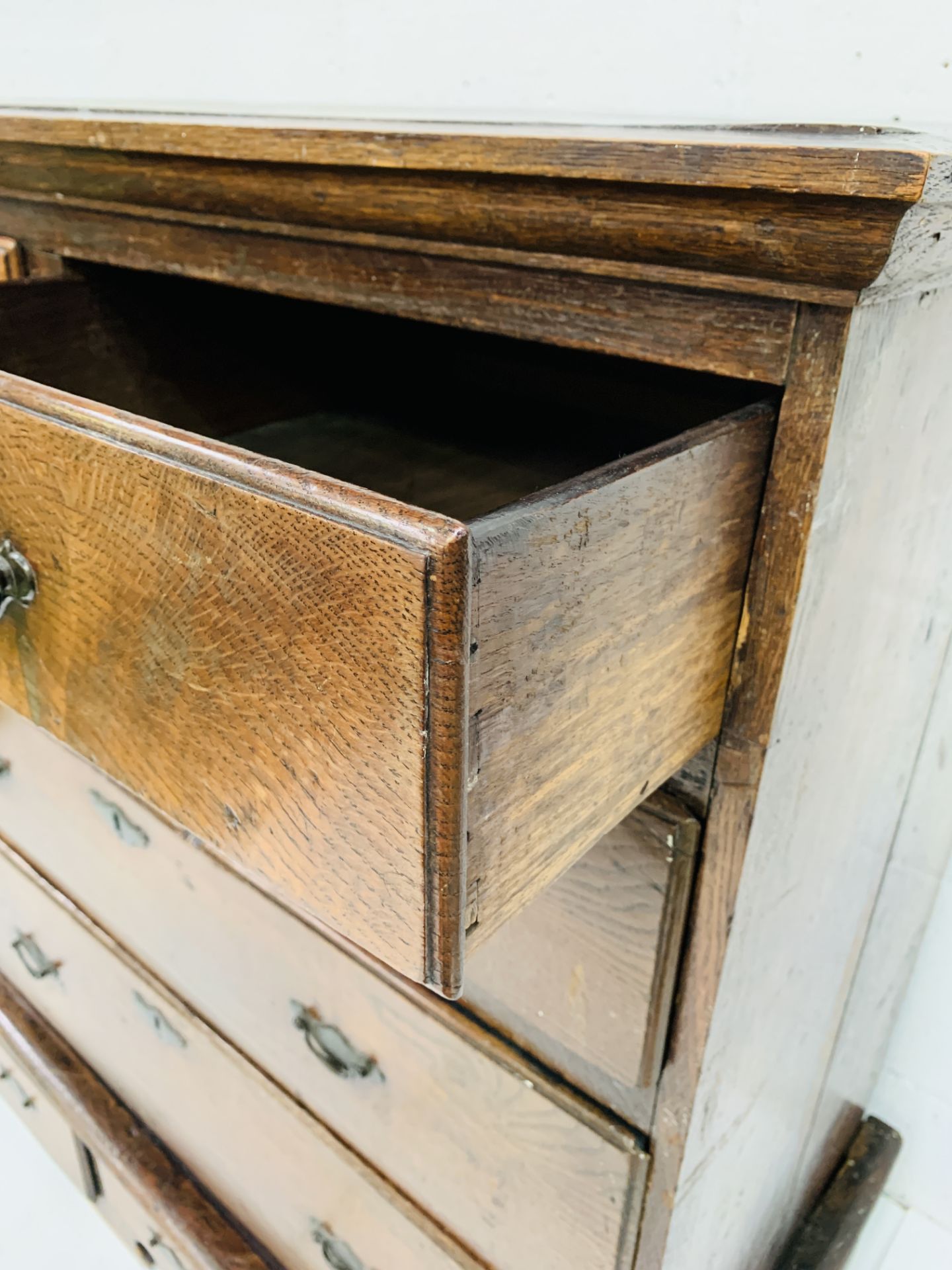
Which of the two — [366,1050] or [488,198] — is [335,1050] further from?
[488,198]

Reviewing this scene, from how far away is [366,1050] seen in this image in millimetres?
656

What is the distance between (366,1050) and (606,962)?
0.23 metres

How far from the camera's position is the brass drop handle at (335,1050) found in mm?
660

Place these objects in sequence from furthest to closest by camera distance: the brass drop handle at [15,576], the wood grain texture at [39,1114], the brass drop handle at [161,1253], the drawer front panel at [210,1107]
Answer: the wood grain texture at [39,1114] → the brass drop handle at [161,1253] → the drawer front panel at [210,1107] → the brass drop handle at [15,576]

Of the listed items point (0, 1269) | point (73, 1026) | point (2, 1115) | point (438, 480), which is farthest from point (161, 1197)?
point (438, 480)

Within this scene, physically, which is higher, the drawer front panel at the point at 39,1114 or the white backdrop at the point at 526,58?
the white backdrop at the point at 526,58

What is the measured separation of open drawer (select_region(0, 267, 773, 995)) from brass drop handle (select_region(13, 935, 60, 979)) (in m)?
0.71

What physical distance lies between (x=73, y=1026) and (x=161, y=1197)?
9.3 inches

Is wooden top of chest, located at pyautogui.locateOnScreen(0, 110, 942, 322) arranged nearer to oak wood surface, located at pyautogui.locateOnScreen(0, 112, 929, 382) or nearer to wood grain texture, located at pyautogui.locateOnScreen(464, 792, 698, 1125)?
oak wood surface, located at pyautogui.locateOnScreen(0, 112, 929, 382)

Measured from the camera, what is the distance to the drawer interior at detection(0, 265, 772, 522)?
60 cm

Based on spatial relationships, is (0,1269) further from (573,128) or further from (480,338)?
(573,128)

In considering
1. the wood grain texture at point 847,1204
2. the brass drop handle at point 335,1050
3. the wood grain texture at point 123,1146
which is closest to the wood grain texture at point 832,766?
the wood grain texture at point 847,1204

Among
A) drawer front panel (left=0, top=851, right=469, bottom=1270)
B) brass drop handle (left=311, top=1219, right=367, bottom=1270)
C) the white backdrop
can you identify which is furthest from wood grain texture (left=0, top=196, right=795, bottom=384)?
brass drop handle (left=311, top=1219, right=367, bottom=1270)

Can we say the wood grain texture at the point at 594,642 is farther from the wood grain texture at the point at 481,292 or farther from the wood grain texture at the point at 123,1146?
the wood grain texture at the point at 123,1146
